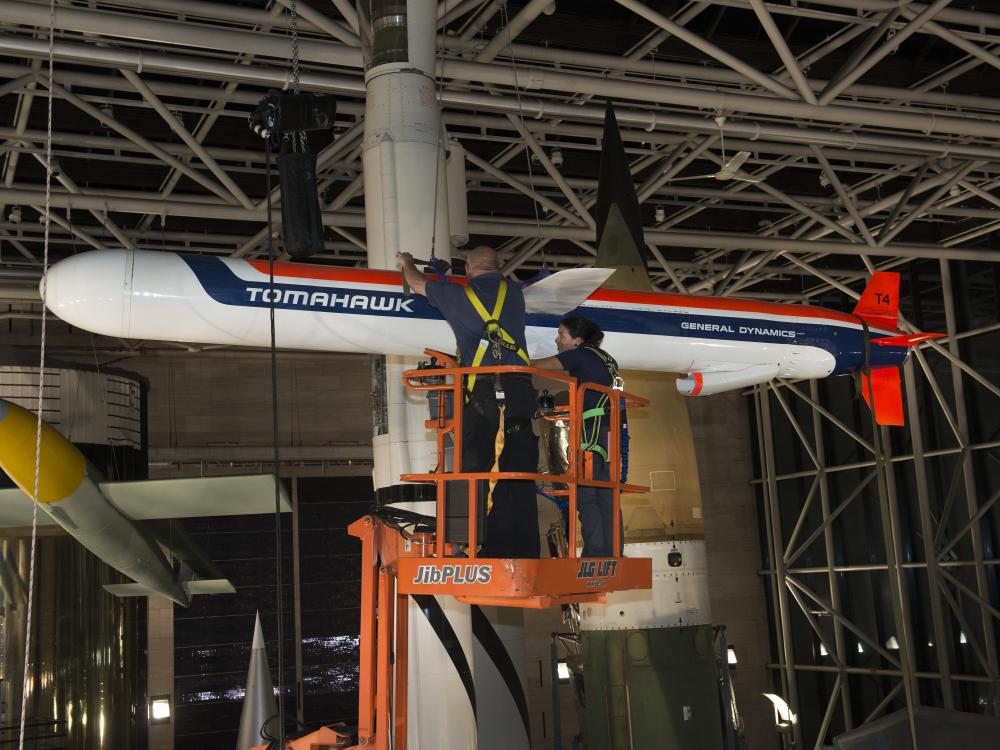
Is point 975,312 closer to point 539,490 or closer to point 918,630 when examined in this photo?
point 918,630

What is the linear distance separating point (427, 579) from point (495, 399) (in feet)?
4.46

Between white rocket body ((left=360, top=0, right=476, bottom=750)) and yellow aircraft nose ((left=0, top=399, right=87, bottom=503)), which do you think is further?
yellow aircraft nose ((left=0, top=399, right=87, bottom=503))

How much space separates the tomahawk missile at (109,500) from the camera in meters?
11.0

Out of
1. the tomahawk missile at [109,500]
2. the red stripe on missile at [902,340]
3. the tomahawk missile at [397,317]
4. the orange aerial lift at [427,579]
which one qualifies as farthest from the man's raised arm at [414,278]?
the red stripe on missile at [902,340]

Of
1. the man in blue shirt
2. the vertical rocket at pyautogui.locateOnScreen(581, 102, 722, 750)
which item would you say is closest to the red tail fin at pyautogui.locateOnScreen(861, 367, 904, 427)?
the vertical rocket at pyautogui.locateOnScreen(581, 102, 722, 750)

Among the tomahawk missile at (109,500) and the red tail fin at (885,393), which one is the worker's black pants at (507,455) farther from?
the red tail fin at (885,393)

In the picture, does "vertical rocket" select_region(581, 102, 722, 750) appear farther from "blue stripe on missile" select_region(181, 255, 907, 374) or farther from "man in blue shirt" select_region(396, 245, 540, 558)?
"man in blue shirt" select_region(396, 245, 540, 558)

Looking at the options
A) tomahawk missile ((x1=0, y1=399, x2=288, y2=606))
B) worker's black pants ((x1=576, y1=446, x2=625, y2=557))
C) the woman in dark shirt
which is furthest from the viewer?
tomahawk missile ((x1=0, y1=399, x2=288, y2=606))

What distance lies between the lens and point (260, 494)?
1065 centimetres

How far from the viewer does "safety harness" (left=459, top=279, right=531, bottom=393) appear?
718 cm

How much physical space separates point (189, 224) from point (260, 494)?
1249 centimetres

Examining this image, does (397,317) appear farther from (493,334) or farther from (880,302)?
(880,302)

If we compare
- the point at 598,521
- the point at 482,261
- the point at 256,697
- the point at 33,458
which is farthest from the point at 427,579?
the point at 256,697

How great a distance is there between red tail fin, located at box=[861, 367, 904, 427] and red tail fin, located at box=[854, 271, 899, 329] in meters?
0.55
